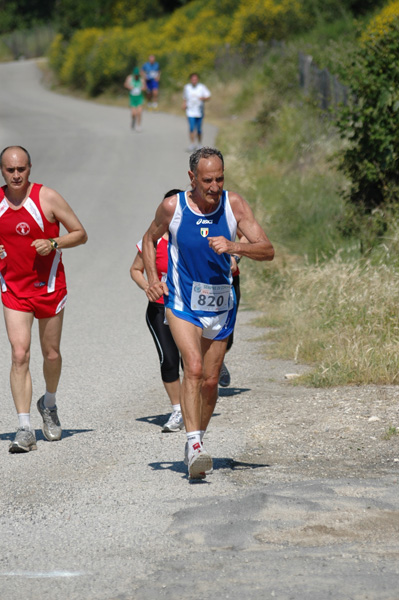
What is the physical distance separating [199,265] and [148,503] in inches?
55.6

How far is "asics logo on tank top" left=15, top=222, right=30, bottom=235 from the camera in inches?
259

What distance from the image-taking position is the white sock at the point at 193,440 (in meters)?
5.82

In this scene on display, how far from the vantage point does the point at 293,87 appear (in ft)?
80.1

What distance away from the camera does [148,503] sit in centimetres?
551

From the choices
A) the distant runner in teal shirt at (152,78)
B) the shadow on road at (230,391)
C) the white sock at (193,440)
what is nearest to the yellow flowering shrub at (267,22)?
the distant runner in teal shirt at (152,78)

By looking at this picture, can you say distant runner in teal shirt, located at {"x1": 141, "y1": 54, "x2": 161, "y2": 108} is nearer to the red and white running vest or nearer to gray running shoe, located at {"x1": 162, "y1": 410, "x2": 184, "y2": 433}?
gray running shoe, located at {"x1": 162, "y1": 410, "x2": 184, "y2": 433}

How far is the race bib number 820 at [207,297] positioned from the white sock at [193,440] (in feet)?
2.40

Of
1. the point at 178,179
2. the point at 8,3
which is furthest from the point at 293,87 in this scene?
the point at 8,3

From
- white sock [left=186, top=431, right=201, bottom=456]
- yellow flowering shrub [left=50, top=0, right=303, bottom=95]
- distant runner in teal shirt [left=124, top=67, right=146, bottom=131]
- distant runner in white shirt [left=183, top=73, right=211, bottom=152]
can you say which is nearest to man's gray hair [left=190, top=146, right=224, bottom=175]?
white sock [left=186, top=431, right=201, bottom=456]

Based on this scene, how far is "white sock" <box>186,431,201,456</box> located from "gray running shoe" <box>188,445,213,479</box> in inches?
2.4

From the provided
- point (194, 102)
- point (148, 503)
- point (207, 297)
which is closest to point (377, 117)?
point (207, 297)

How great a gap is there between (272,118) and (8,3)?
55337 millimetres

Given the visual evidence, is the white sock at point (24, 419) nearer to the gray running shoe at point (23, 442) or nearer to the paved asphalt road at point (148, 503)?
the gray running shoe at point (23, 442)

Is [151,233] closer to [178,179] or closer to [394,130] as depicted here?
[394,130]
